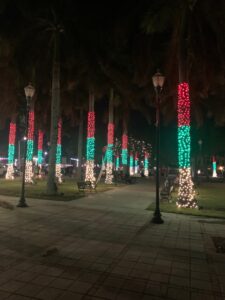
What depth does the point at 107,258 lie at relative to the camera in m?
6.64

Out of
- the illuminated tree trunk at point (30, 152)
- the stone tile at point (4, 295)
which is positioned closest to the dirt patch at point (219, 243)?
the stone tile at point (4, 295)

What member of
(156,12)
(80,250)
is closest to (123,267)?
(80,250)

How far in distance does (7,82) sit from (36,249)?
60.5 feet

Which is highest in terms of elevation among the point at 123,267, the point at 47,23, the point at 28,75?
the point at 47,23

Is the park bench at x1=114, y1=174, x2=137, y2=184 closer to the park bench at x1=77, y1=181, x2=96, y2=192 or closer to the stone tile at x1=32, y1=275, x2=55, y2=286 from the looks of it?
the park bench at x1=77, y1=181, x2=96, y2=192

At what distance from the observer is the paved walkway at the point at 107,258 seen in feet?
16.5

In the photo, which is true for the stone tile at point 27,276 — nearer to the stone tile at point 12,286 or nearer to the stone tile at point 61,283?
the stone tile at point 12,286

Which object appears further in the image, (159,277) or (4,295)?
(159,277)

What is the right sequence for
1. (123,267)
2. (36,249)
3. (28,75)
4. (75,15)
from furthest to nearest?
(28,75), (75,15), (36,249), (123,267)

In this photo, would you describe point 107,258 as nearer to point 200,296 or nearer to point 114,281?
point 114,281

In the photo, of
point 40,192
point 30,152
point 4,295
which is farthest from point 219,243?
point 30,152

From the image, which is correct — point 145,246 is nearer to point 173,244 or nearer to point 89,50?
point 173,244

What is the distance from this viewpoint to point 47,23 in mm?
19016

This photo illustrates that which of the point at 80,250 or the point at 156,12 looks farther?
the point at 156,12
